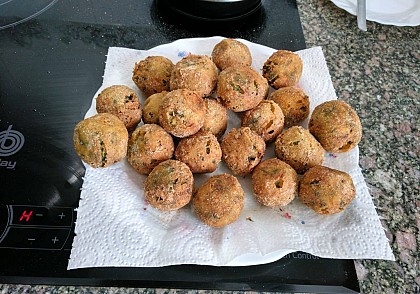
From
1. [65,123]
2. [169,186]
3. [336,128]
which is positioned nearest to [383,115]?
[336,128]

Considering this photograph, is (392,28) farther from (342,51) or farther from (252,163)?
(252,163)

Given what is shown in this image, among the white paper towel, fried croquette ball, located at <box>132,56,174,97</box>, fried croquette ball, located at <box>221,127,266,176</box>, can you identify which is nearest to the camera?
the white paper towel

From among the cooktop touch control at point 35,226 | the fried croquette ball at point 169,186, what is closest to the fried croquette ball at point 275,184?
the fried croquette ball at point 169,186

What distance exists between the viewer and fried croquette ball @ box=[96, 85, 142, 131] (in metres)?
0.90

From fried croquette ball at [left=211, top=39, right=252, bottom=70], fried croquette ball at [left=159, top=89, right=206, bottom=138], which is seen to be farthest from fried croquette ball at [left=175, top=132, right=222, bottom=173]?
fried croquette ball at [left=211, top=39, right=252, bottom=70]

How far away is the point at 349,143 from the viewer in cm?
90

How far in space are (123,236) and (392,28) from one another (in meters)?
1.10

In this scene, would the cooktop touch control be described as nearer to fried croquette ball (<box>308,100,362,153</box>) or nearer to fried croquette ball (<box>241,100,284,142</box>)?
fried croquette ball (<box>241,100,284,142</box>)

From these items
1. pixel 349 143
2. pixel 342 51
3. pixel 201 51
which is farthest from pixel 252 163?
pixel 342 51

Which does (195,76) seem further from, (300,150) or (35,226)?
(35,226)

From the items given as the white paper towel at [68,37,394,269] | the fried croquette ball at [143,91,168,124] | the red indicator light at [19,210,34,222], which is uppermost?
the fried croquette ball at [143,91,168,124]

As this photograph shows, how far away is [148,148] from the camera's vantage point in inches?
33.3

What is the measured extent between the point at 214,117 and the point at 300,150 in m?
0.20

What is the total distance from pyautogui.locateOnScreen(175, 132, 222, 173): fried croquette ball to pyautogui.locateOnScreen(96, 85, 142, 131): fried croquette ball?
13 cm
